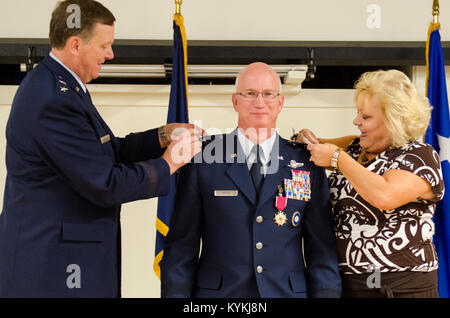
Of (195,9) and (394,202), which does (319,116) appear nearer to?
(195,9)

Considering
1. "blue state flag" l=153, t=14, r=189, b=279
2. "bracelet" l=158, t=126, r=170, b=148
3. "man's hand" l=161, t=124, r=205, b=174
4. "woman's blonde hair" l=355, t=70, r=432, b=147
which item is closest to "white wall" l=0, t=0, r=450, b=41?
"blue state flag" l=153, t=14, r=189, b=279

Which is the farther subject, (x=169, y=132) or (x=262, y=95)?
(x=169, y=132)

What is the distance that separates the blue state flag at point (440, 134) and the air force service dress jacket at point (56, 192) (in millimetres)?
1791

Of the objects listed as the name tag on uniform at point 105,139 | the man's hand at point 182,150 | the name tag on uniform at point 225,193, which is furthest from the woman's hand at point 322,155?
the name tag on uniform at point 105,139

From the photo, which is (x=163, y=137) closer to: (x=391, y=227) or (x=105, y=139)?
(x=105, y=139)

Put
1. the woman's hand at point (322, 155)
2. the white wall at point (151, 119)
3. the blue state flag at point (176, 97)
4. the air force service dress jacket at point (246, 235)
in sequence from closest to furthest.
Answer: the air force service dress jacket at point (246, 235) < the woman's hand at point (322, 155) < the blue state flag at point (176, 97) < the white wall at point (151, 119)

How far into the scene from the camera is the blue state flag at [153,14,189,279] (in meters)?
3.18

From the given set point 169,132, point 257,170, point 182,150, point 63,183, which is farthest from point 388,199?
point 63,183

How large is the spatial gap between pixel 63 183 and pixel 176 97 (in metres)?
1.51

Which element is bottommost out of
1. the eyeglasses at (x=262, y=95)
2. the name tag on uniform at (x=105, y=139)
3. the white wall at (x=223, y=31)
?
the name tag on uniform at (x=105, y=139)

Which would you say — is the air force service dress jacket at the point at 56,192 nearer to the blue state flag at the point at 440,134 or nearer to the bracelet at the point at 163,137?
the bracelet at the point at 163,137

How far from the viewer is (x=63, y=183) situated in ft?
6.24

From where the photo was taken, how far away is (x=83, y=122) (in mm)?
1882

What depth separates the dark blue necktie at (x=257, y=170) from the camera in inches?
81.7
